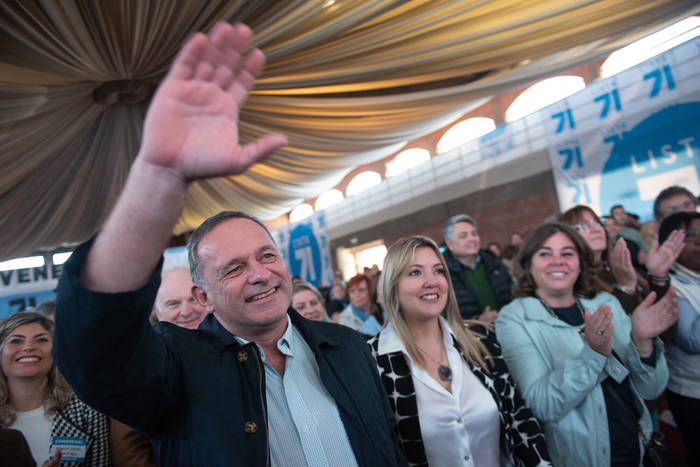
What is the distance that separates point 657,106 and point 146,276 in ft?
15.1

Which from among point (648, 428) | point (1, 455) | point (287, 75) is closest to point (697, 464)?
point (648, 428)

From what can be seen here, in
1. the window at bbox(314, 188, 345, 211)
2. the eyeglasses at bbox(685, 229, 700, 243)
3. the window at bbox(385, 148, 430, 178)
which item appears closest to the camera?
the eyeglasses at bbox(685, 229, 700, 243)

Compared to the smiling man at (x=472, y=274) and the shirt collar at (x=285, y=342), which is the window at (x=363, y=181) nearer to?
the smiling man at (x=472, y=274)

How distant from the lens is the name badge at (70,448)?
175 cm

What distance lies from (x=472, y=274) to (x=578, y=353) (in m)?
1.42

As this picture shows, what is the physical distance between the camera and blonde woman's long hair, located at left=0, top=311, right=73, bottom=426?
1.83 m

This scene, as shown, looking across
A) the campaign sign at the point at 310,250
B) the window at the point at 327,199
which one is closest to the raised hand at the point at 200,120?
the campaign sign at the point at 310,250

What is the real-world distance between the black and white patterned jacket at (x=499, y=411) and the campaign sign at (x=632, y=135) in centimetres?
318

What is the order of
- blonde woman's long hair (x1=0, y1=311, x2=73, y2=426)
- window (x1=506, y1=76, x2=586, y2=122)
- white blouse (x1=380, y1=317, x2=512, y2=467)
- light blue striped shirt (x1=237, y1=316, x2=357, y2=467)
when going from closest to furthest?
light blue striped shirt (x1=237, y1=316, x2=357, y2=467) → white blouse (x1=380, y1=317, x2=512, y2=467) → blonde woman's long hair (x1=0, y1=311, x2=73, y2=426) → window (x1=506, y1=76, x2=586, y2=122)

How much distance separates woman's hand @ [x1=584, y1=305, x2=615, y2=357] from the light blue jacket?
0.03 meters

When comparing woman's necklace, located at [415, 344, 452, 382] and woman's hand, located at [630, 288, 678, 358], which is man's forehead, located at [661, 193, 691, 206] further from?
woman's necklace, located at [415, 344, 452, 382]

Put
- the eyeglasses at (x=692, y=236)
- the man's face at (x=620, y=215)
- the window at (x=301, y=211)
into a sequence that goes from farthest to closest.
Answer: the window at (x=301, y=211) → the man's face at (x=620, y=215) → the eyeglasses at (x=692, y=236)

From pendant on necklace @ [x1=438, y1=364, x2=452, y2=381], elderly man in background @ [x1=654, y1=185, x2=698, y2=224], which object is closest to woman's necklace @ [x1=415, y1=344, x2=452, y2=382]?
pendant on necklace @ [x1=438, y1=364, x2=452, y2=381]

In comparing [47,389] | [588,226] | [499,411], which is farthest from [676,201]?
[47,389]
